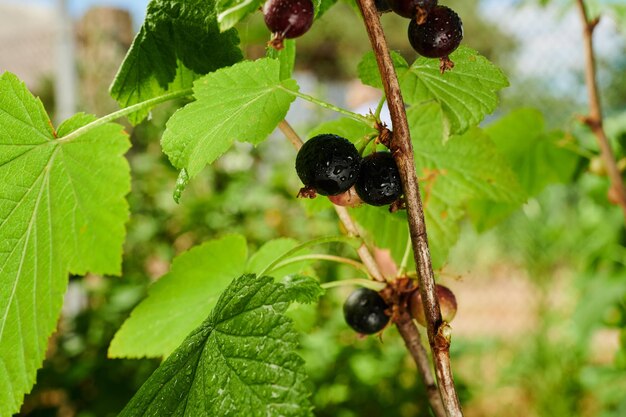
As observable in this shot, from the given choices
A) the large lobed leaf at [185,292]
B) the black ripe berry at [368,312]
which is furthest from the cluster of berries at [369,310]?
the large lobed leaf at [185,292]

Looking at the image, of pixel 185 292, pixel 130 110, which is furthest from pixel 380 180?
pixel 185 292

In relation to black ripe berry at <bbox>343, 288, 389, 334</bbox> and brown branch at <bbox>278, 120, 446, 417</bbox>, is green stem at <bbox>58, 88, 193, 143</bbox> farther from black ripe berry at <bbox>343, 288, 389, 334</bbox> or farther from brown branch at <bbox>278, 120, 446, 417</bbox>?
black ripe berry at <bbox>343, 288, 389, 334</bbox>

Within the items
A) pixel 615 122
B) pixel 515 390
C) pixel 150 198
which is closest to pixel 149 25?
pixel 615 122

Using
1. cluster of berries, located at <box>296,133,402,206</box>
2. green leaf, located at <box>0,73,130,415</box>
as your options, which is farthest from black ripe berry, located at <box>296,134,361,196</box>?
green leaf, located at <box>0,73,130,415</box>

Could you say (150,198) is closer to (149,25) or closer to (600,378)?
(600,378)

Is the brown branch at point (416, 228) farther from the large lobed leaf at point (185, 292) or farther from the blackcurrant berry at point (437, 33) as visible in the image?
the large lobed leaf at point (185, 292)

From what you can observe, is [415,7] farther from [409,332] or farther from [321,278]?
[321,278]
